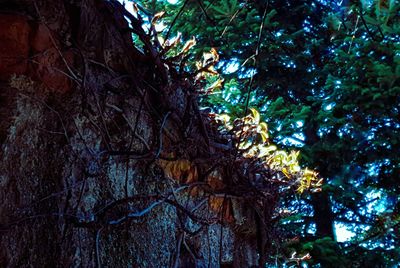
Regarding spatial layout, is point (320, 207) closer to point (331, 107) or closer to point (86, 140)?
point (331, 107)

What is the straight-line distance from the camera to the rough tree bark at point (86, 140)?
2.72ft

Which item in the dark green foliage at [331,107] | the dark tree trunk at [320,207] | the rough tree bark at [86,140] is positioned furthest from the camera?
the dark tree trunk at [320,207]

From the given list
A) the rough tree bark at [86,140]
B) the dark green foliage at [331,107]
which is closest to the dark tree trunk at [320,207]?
the dark green foliage at [331,107]

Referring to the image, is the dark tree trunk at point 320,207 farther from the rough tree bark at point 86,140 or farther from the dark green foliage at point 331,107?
the rough tree bark at point 86,140

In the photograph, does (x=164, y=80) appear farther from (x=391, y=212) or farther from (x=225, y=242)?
(x=391, y=212)

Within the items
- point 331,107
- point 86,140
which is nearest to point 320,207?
point 331,107

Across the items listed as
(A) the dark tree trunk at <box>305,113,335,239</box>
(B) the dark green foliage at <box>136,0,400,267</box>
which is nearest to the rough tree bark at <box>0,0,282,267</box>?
(B) the dark green foliage at <box>136,0,400,267</box>

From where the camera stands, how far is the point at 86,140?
97cm

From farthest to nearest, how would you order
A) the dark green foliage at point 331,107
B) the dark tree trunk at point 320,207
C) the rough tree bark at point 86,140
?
the dark tree trunk at point 320,207 < the dark green foliage at point 331,107 < the rough tree bark at point 86,140

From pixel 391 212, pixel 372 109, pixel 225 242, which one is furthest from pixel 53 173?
pixel 391 212

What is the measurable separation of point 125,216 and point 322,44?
487 centimetres

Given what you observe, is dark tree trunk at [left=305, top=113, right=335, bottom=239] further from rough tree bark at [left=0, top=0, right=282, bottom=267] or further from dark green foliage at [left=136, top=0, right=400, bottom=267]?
rough tree bark at [left=0, top=0, right=282, bottom=267]

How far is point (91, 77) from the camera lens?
0.99 metres

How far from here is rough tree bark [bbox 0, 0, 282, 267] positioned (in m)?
0.83
